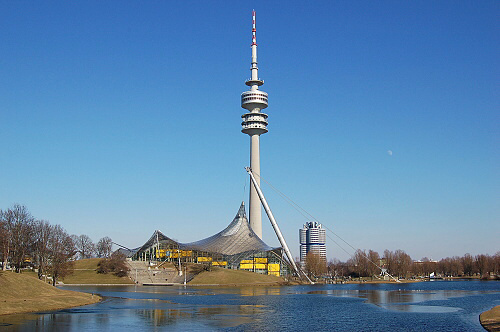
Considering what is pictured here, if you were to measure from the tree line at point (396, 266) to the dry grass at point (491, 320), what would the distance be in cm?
9049

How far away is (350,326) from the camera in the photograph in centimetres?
3706

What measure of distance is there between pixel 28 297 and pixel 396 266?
116961 mm

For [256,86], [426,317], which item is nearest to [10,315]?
[426,317]

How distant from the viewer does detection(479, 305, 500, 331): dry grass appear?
34.2 m

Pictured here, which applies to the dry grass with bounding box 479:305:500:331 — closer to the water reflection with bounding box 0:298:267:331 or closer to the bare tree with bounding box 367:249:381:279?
the water reflection with bounding box 0:298:267:331

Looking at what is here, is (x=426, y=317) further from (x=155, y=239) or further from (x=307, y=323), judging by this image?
(x=155, y=239)

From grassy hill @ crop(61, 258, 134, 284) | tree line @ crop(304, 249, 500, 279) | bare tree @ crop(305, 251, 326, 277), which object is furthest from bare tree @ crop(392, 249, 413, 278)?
grassy hill @ crop(61, 258, 134, 284)

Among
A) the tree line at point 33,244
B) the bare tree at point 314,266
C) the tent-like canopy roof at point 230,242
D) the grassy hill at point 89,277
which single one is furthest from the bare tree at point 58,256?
the bare tree at point 314,266

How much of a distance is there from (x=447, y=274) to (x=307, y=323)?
169 meters

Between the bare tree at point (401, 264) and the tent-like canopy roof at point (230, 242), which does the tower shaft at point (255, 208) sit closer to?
the tent-like canopy roof at point (230, 242)

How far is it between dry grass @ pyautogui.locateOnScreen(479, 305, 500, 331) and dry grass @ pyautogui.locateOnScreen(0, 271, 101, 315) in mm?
34872

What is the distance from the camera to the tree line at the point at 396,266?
142 meters

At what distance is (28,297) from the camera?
47469 millimetres

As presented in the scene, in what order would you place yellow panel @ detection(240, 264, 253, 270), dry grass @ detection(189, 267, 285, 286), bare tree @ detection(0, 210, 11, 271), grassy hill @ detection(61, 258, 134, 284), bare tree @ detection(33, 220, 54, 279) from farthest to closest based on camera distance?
yellow panel @ detection(240, 264, 253, 270)
dry grass @ detection(189, 267, 285, 286)
grassy hill @ detection(61, 258, 134, 284)
bare tree @ detection(33, 220, 54, 279)
bare tree @ detection(0, 210, 11, 271)
